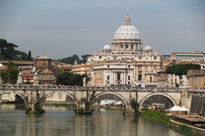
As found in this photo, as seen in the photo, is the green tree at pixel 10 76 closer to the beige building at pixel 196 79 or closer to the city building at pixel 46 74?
the city building at pixel 46 74

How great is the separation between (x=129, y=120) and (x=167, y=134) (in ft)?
49.6

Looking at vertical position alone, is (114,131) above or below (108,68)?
below

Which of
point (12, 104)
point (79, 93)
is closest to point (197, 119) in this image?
point (79, 93)

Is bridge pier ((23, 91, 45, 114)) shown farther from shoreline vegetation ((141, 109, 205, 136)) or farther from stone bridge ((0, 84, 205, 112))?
shoreline vegetation ((141, 109, 205, 136))

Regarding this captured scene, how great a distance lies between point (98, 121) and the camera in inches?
3479

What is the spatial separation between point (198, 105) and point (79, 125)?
518 inches

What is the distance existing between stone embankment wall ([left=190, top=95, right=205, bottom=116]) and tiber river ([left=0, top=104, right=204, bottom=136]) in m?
4.35

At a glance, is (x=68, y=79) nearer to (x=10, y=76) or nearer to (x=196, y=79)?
(x=10, y=76)

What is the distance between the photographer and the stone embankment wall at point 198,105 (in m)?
85.5

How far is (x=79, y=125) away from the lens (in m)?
83.4

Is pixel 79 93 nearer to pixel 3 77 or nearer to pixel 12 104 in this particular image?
pixel 12 104

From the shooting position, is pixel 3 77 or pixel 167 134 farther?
pixel 3 77

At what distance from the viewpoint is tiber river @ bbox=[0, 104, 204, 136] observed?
252 feet

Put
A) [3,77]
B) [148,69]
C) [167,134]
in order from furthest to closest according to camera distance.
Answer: [148,69] < [3,77] < [167,134]
